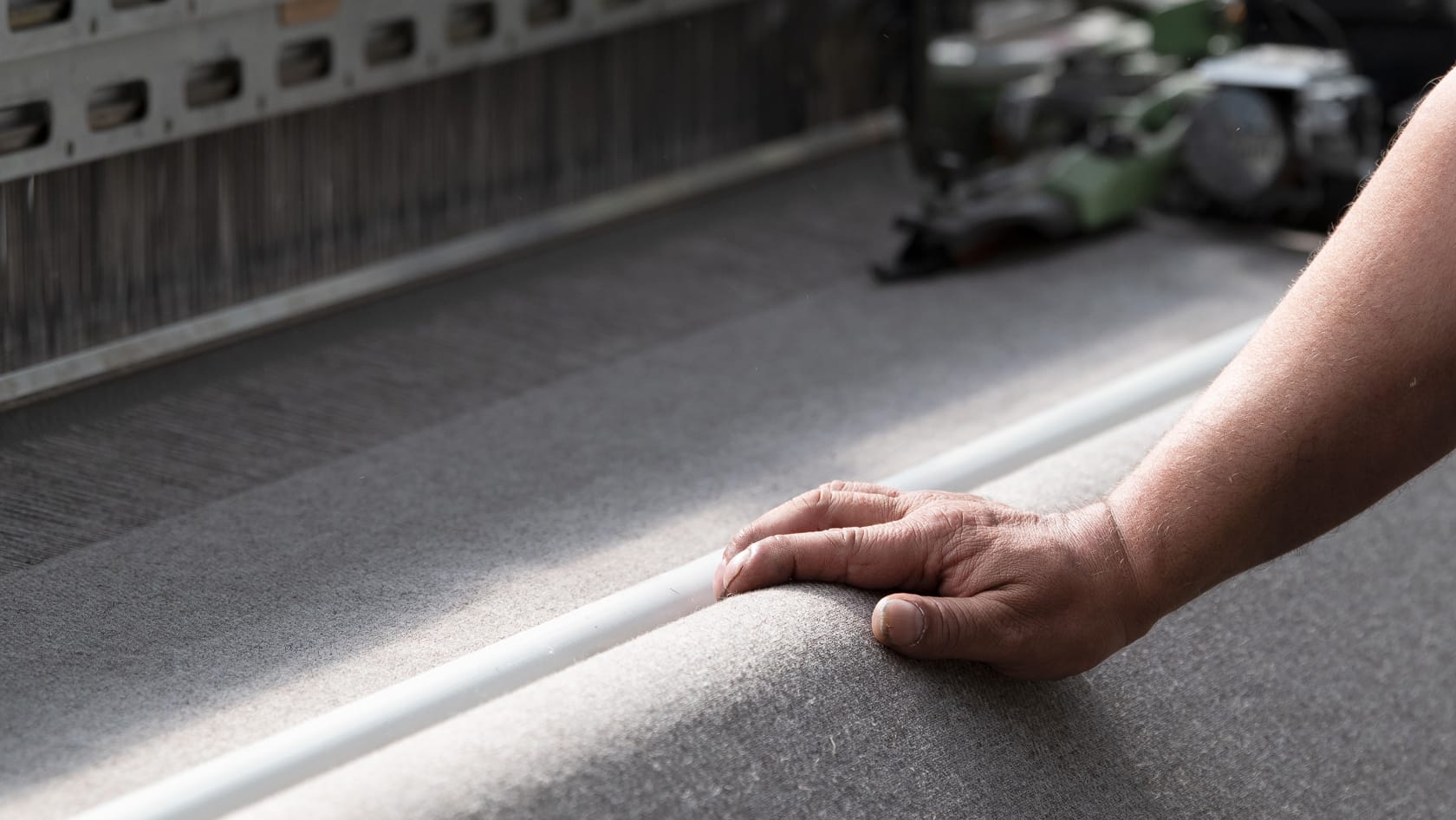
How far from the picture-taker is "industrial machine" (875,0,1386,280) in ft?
5.21

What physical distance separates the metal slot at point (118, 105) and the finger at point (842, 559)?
0.71 m

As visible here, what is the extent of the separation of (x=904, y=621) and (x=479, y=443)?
19.0 inches

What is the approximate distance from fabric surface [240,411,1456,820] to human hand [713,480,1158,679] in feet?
0.07

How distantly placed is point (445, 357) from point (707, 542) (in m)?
0.42

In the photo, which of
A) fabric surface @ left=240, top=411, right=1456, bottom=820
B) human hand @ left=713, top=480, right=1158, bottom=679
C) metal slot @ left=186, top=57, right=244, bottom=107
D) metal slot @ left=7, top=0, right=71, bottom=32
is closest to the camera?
fabric surface @ left=240, top=411, right=1456, bottom=820

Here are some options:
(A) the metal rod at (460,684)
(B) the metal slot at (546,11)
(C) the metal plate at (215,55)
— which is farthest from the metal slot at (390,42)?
(A) the metal rod at (460,684)

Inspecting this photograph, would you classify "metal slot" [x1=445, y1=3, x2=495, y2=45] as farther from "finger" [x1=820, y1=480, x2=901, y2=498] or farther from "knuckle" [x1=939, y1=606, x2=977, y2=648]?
"knuckle" [x1=939, y1=606, x2=977, y2=648]

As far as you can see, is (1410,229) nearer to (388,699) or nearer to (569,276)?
(388,699)

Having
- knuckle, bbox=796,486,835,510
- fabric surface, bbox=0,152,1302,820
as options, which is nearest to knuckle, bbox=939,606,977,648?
knuckle, bbox=796,486,835,510

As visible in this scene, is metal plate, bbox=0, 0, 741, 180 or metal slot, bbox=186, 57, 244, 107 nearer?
metal plate, bbox=0, 0, 741, 180

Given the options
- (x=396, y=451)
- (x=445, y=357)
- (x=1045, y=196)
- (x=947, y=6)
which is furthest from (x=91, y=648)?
(x=947, y=6)

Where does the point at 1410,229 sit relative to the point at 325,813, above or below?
above

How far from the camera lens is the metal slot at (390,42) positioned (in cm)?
142

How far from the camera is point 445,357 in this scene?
132cm
